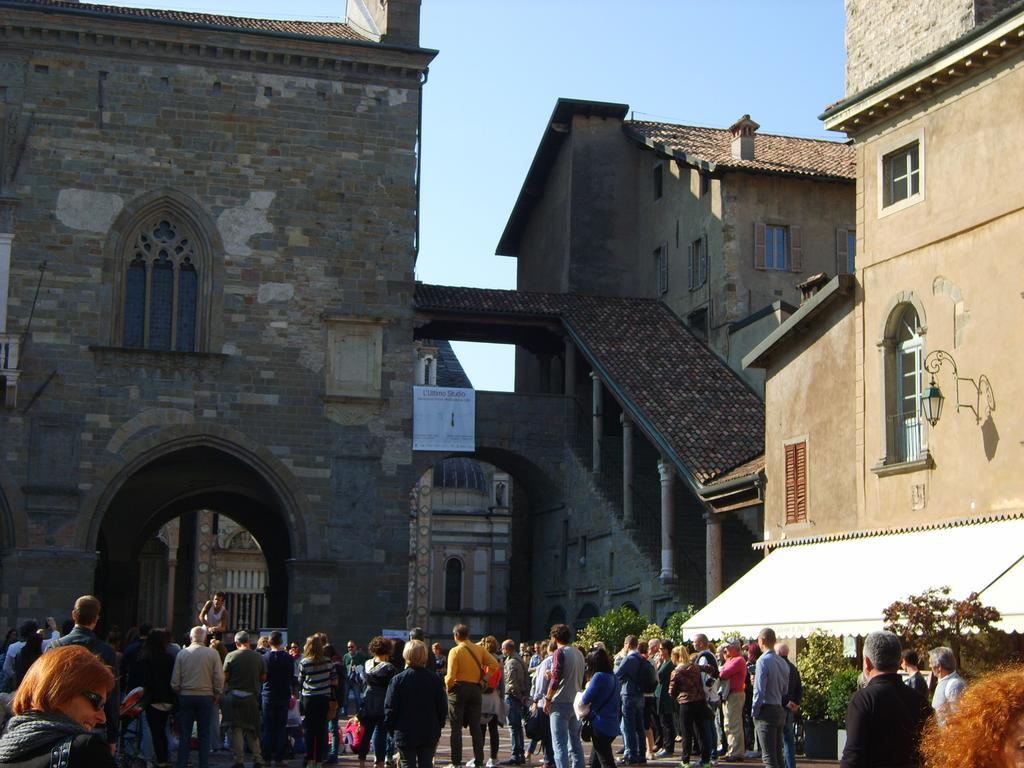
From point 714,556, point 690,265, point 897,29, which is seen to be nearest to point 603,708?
point 897,29

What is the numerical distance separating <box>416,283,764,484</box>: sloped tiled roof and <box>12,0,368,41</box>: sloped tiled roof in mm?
5813

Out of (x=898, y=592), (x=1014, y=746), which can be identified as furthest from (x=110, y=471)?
(x=1014, y=746)

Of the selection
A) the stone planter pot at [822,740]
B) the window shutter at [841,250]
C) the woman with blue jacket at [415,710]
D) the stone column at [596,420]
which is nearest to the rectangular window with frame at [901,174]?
the stone planter pot at [822,740]

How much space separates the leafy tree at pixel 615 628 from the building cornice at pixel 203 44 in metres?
12.4

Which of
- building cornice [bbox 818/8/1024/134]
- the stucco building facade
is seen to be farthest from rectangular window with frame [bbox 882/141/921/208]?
building cornice [bbox 818/8/1024/134]

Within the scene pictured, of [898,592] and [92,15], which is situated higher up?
[92,15]

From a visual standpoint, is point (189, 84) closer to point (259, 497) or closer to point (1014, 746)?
point (259, 497)

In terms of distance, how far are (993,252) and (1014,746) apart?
14.9 meters

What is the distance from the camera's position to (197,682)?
14.3m

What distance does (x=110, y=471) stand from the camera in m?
29.2

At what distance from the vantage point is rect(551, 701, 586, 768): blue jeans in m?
13.8

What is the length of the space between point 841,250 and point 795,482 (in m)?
13.3

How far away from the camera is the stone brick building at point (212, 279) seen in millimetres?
29312

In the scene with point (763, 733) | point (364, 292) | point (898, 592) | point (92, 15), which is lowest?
point (763, 733)
